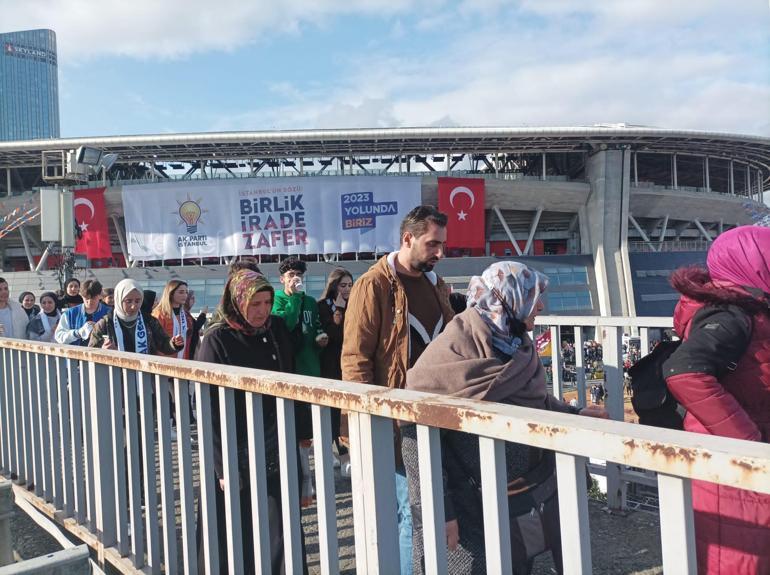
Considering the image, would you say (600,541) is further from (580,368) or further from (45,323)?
(45,323)

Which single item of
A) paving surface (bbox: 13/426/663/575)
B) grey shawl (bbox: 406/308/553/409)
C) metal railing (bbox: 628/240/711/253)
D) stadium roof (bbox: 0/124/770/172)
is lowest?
paving surface (bbox: 13/426/663/575)

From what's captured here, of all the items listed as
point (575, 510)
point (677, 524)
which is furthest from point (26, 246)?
point (677, 524)

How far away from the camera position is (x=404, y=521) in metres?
2.17

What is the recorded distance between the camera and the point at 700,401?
1748 millimetres

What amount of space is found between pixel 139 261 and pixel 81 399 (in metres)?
34.0

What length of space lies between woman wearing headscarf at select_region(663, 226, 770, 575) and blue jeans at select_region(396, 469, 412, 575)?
96 cm

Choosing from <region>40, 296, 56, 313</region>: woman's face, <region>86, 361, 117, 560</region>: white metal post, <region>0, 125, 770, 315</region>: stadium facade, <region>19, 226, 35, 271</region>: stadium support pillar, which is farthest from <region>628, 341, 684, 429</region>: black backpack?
<region>19, 226, 35, 271</region>: stadium support pillar

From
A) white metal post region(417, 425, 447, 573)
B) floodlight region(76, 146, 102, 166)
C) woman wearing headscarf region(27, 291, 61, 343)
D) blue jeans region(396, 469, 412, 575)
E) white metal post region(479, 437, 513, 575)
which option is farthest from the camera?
floodlight region(76, 146, 102, 166)

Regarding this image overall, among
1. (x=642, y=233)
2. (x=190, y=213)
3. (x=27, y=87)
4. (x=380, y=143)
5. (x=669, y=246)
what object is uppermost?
(x=27, y=87)

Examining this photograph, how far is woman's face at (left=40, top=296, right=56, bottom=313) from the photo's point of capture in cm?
704

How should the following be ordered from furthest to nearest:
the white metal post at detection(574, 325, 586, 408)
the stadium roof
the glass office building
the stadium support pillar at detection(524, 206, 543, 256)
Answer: the glass office building < the stadium support pillar at detection(524, 206, 543, 256) < the stadium roof < the white metal post at detection(574, 325, 586, 408)

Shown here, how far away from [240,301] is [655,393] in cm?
175

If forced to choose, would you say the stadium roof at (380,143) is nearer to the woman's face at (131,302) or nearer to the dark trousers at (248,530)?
the woman's face at (131,302)

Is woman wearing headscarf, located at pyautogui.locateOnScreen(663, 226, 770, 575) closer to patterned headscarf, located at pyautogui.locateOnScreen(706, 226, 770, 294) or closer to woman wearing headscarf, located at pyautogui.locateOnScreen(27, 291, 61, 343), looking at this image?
patterned headscarf, located at pyautogui.locateOnScreen(706, 226, 770, 294)
